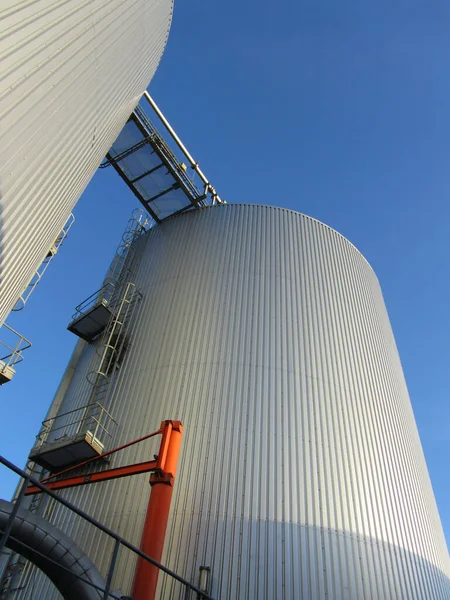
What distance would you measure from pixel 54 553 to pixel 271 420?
6918mm

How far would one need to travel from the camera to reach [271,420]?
15578 millimetres

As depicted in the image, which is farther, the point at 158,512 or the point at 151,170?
the point at 151,170

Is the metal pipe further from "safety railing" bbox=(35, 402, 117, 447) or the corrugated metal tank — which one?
"safety railing" bbox=(35, 402, 117, 447)

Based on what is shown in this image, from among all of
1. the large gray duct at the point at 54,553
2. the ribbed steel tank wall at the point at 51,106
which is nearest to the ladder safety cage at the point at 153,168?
the ribbed steel tank wall at the point at 51,106

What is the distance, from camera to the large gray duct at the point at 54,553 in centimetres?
1122

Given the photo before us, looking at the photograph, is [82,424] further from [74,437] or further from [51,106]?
[51,106]

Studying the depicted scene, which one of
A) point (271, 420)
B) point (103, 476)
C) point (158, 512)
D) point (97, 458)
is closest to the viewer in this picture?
point (158, 512)

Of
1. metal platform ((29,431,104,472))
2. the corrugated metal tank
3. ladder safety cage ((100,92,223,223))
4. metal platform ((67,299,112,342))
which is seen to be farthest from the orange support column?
ladder safety cage ((100,92,223,223))

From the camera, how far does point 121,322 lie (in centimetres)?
2036

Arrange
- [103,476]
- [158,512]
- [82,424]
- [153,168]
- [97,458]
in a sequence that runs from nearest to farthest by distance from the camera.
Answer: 1. [158,512]
2. [103,476]
3. [97,458]
4. [82,424]
5. [153,168]

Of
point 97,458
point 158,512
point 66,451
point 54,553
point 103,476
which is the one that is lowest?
point 54,553

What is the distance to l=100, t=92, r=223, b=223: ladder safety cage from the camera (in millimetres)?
23219

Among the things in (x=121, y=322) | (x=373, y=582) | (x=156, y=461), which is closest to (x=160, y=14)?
(x=121, y=322)

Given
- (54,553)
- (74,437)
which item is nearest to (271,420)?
(74,437)
